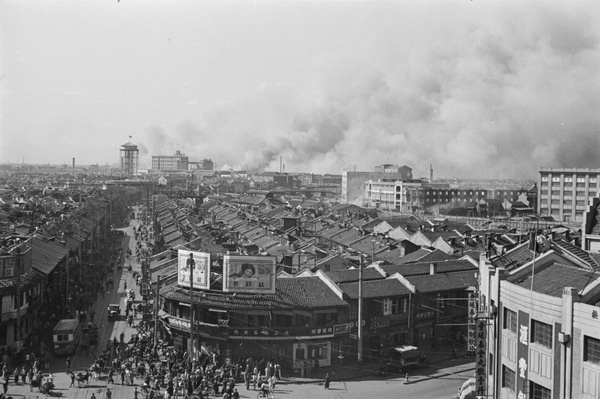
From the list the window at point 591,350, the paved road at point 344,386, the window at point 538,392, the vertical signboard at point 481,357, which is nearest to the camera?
the window at point 591,350

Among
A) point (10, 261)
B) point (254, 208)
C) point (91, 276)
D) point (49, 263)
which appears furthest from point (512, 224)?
point (10, 261)

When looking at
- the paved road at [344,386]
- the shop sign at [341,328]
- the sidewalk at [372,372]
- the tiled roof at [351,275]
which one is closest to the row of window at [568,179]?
the tiled roof at [351,275]

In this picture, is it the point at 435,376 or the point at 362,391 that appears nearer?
the point at 362,391

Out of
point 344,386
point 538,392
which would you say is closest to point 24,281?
point 344,386

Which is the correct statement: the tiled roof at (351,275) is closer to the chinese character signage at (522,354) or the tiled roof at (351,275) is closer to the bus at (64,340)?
the bus at (64,340)

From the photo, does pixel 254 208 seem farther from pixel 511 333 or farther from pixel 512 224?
pixel 511 333

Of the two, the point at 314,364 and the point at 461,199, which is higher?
the point at 461,199

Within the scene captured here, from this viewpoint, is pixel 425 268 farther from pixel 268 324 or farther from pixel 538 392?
pixel 538 392
